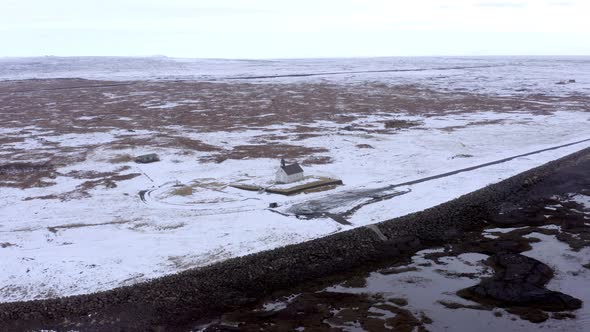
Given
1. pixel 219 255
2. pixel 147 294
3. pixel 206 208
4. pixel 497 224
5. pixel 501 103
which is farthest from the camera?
pixel 501 103

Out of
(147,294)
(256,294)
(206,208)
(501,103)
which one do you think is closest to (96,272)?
(147,294)

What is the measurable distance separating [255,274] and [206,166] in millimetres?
12417

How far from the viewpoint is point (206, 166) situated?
25.5 m

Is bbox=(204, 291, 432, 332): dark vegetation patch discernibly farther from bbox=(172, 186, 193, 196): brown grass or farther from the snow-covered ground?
bbox=(172, 186, 193, 196): brown grass

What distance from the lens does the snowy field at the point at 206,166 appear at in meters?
15.2

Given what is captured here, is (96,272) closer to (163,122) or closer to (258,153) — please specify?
(258,153)

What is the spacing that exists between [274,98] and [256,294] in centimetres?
4722

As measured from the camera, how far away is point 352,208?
18.4 m

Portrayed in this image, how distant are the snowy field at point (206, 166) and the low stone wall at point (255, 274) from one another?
0.66m

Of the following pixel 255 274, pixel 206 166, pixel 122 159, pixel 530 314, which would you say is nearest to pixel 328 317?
pixel 255 274

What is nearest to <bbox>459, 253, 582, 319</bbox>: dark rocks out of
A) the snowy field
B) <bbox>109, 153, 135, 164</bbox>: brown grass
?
the snowy field

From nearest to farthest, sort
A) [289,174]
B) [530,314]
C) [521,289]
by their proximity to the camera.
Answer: [530,314] → [521,289] → [289,174]

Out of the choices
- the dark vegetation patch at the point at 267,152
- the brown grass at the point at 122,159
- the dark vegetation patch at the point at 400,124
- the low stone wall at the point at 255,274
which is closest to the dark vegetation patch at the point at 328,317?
the low stone wall at the point at 255,274

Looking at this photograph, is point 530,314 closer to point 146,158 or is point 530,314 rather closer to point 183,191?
point 183,191
